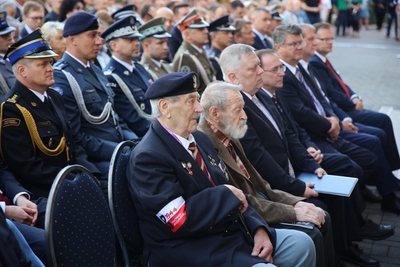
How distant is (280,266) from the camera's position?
121 inches

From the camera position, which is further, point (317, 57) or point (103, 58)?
point (103, 58)

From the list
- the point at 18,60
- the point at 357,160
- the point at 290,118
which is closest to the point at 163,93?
the point at 18,60

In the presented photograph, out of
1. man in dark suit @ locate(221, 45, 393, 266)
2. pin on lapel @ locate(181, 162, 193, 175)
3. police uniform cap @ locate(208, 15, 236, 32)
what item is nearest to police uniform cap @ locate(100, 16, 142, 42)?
man in dark suit @ locate(221, 45, 393, 266)

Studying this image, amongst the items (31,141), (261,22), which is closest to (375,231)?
(31,141)

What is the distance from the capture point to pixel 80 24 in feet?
14.8

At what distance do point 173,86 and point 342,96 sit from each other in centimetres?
378

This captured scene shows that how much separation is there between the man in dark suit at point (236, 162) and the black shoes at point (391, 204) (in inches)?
74.3

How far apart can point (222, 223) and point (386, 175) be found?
2960 mm

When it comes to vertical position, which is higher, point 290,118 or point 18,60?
point 18,60

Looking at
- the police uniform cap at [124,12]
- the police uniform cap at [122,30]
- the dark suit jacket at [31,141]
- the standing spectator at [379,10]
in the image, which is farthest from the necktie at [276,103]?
the standing spectator at [379,10]

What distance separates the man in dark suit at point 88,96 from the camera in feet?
13.5

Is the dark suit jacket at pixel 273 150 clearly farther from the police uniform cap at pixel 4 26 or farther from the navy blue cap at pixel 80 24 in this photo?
the police uniform cap at pixel 4 26

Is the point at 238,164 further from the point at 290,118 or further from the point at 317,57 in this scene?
the point at 317,57

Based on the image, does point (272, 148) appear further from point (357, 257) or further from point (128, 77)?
point (128, 77)
